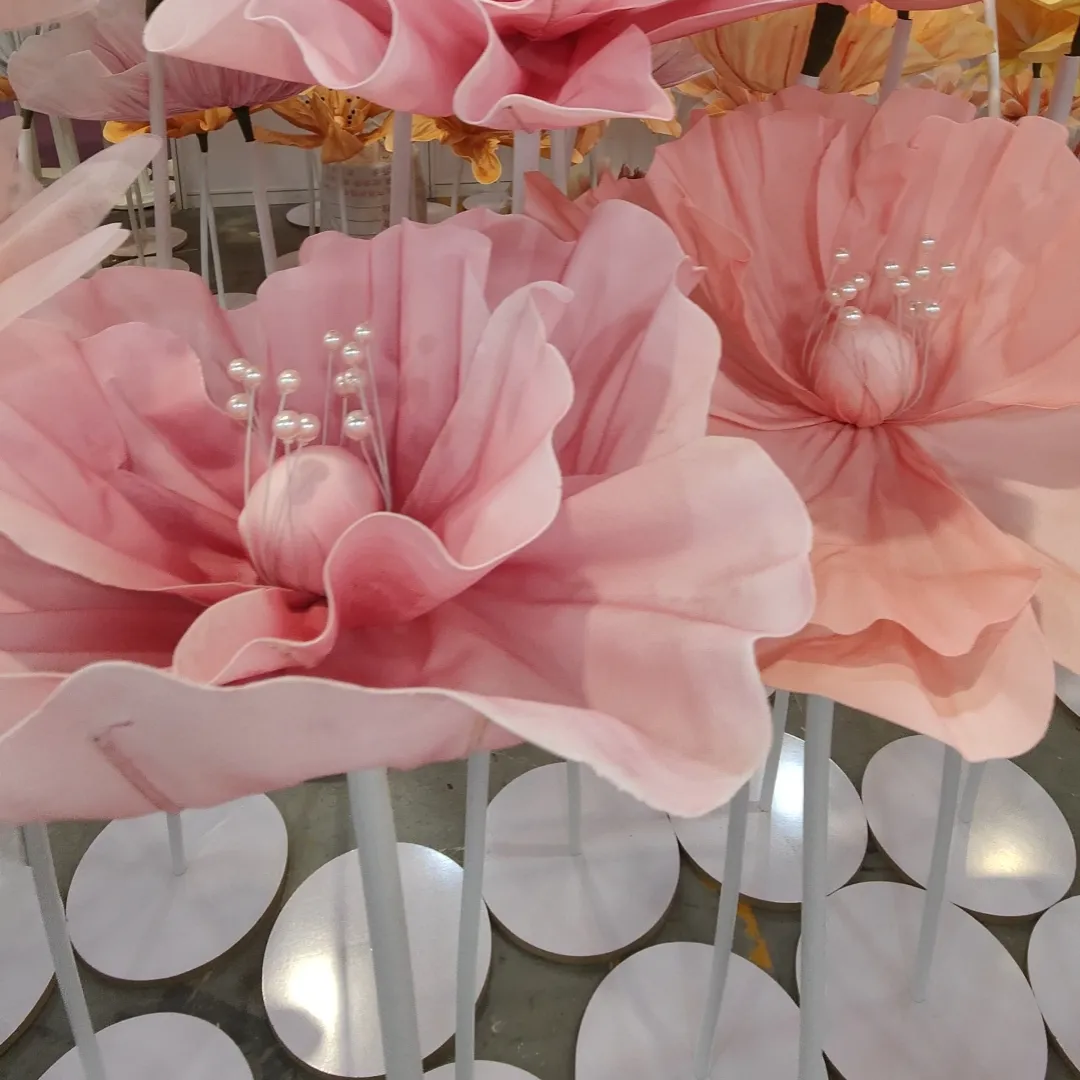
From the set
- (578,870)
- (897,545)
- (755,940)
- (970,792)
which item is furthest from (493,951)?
(897,545)

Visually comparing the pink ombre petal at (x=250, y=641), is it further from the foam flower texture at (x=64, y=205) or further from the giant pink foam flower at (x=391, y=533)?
the foam flower texture at (x=64, y=205)

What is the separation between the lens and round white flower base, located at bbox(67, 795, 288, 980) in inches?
28.9

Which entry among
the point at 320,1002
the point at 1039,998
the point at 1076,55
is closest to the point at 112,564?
the point at 1076,55

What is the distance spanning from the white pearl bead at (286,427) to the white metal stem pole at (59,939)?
0.96ft

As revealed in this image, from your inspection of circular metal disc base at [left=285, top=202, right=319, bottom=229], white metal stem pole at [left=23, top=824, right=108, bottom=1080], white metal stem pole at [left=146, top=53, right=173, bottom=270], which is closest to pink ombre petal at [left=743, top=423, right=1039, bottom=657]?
white metal stem pole at [left=146, top=53, right=173, bottom=270]

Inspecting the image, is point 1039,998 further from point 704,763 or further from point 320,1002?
point 704,763

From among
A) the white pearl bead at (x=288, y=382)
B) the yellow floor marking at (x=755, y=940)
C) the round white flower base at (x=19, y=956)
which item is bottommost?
the yellow floor marking at (x=755, y=940)

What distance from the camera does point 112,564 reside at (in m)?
0.22

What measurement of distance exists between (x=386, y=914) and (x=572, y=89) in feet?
0.76

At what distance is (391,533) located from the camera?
0.19 metres

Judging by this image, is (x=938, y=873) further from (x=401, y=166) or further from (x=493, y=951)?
(x=401, y=166)

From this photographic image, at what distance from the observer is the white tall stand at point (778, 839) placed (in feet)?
2.63

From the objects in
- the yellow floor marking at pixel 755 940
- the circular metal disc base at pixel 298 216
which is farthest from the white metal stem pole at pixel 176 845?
the circular metal disc base at pixel 298 216

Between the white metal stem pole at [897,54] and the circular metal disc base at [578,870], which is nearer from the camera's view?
the white metal stem pole at [897,54]
